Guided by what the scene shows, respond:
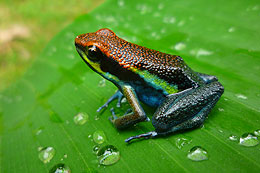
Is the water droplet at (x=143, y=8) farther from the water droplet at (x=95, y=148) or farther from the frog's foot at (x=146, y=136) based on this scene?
the water droplet at (x=95, y=148)

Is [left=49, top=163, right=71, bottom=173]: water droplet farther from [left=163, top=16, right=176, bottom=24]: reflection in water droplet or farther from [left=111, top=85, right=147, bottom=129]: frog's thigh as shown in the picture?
[left=163, top=16, right=176, bottom=24]: reflection in water droplet

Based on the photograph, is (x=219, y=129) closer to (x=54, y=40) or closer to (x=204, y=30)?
(x=204, y=30)

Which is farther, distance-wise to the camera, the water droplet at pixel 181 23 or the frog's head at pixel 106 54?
the water droplet at pixel 181 23

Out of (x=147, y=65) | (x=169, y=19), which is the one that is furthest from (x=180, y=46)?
(x=147, y=65)

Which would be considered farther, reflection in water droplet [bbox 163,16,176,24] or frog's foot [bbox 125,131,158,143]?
reflection in water droplet [bbox 163,16,176,24]

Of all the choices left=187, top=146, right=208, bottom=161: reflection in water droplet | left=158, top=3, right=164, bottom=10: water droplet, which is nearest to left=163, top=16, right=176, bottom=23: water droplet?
left=158, top=3, right=164, bottom=10: water droplet

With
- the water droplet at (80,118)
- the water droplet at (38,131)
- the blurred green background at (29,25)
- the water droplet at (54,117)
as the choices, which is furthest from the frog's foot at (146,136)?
the blurred green background at (29,25)
